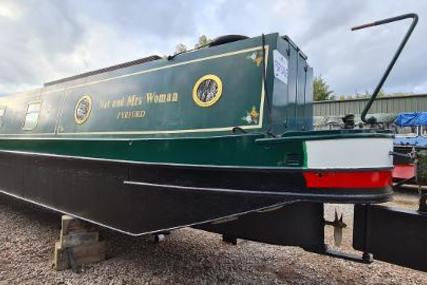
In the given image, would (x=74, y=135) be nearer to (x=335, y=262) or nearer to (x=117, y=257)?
(x=117, y=257)

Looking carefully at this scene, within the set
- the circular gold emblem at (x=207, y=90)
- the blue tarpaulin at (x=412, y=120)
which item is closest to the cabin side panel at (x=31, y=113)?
the circular gold emblem at (x=207, y=90)

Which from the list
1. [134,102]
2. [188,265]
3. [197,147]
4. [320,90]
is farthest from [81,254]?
[320,90]

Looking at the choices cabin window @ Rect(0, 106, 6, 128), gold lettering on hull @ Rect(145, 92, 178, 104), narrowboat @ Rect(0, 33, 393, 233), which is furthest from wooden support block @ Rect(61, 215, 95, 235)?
cabin window @ Rect(0, 106, 6, 128)

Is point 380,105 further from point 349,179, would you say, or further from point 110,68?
point 349,179

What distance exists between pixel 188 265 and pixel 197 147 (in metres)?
1.92

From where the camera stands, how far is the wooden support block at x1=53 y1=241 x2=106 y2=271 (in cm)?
389

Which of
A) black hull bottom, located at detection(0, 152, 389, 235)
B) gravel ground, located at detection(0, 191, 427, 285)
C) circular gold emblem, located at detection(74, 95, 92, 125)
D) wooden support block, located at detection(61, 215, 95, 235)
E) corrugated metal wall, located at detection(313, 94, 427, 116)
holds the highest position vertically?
corrugated metal wall, located at detection(313, 94, 427, 116)

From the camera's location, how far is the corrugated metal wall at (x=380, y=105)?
15969 millimetres

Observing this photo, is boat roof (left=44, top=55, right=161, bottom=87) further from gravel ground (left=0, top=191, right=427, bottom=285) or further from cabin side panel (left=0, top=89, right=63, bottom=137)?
gravel ground (left=0, top=191, right=427, bottom=285)

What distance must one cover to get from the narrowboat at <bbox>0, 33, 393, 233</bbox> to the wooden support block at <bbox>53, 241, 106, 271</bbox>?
0.39 metres

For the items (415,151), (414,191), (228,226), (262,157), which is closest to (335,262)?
(228,226)

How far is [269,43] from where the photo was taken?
121 inches

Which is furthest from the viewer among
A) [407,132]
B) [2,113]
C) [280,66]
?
[407,132]

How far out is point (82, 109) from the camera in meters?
4.70
